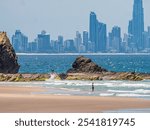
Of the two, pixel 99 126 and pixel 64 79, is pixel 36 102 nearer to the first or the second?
pixel 99 126

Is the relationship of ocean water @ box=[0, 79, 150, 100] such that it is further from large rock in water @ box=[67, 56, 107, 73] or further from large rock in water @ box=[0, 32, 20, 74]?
large rock in water @ box=[0, 32, 20, 74]

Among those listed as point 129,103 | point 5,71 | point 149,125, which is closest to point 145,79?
point 5,71

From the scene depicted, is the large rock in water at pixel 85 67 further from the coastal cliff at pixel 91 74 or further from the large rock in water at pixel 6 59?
the large rock in water at pixel 6 59

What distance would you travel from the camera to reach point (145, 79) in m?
74.1

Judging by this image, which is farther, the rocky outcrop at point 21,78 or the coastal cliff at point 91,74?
the coastal cliff at point 91,74

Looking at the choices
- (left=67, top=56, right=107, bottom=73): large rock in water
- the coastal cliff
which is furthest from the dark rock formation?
(left=67, top=56, right=107, bottom=73): large rock in water

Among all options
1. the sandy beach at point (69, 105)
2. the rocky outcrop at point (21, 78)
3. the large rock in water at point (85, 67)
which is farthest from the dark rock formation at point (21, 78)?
the sandy beach at point (69, 105)

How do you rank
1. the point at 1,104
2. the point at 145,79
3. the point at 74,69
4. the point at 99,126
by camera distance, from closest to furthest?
1. the point at 99,126
2. the point at 1,104
3. the point at 145,79
4. the point at 74,69

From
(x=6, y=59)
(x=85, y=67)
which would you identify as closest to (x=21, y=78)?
(x=85, y=67)

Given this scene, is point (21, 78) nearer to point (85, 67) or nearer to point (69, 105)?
point (85, 67)

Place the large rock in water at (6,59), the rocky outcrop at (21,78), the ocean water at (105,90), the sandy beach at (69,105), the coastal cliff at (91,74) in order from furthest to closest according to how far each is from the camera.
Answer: the large rock in water at (6,59)
the coastal cliff at (91,74)
the rocky outcrop at (21,78)
the ocean water at (105,90)
the sandy beach at (69,105)

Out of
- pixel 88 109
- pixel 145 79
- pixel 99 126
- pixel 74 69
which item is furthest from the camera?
pixel 74 69

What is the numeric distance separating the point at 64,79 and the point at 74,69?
1108 cm

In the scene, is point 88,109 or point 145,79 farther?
point 145,79
